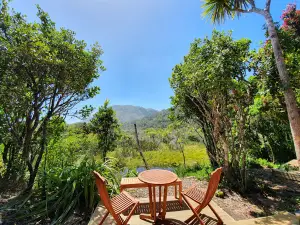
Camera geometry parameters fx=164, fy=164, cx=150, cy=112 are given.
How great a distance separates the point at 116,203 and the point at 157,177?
708 mm

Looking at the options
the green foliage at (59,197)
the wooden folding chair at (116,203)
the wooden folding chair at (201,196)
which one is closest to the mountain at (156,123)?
the green foliage at (59,197)

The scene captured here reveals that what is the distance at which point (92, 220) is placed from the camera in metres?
2.49

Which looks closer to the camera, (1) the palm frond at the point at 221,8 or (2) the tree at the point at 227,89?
(2) the tree at the point at 227,89

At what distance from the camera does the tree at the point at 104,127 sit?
8.38m

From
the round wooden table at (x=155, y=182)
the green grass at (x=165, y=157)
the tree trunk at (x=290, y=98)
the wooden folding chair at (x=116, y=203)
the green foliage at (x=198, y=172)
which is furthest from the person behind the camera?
the green grass at (x=165, y=157)

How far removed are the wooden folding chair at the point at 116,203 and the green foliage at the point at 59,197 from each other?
78 cm

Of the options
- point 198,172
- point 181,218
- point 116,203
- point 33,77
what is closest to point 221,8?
point 33,77

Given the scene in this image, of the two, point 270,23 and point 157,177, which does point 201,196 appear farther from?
point 270,23

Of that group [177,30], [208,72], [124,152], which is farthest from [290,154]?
[124,152]

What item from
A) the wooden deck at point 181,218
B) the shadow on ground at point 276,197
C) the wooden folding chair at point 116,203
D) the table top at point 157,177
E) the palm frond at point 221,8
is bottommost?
the shadow on ground at point 276,197

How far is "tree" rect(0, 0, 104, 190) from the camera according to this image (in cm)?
312

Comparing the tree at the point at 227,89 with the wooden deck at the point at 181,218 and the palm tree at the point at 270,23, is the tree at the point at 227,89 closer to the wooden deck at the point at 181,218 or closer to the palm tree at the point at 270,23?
the palm tree at the point at 270,23

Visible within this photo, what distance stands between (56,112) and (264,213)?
4.88 meters

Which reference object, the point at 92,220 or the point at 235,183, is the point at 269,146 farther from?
the point at 92,220
